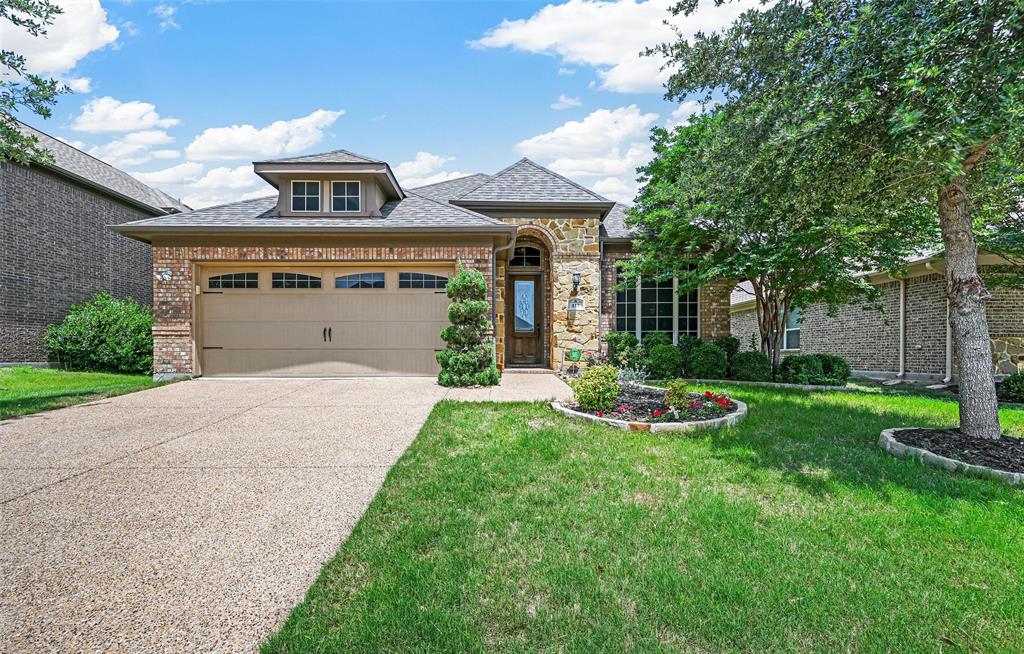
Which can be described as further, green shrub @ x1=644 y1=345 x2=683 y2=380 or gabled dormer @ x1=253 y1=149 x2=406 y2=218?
green shrub @ x1=644 y1=345 x2=683 y2=380

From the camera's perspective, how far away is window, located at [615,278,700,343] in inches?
489

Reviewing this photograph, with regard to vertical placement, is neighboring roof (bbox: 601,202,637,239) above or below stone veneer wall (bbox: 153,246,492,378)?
above

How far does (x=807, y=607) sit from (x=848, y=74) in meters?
3.95

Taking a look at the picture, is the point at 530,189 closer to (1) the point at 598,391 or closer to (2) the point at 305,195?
(2) the point at 305,195

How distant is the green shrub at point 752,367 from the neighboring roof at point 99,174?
1741cm

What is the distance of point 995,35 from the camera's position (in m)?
3.53

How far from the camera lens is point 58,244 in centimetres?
1313

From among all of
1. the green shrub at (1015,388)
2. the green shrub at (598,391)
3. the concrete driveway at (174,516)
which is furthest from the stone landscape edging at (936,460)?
the green shrub at (1015,388)

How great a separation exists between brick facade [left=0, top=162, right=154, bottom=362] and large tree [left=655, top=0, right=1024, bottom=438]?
15490 mm

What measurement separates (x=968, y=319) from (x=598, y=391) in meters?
3.59

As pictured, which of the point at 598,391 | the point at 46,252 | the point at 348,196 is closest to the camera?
the point at 598,391

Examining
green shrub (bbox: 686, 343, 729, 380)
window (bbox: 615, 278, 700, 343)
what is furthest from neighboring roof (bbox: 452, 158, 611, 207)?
green shrub (bbox: 686, 343, 729, 380)

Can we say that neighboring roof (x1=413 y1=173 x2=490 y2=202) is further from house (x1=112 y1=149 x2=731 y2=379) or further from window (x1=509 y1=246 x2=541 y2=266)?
house (x1=112 y1=149 x2=731 y2=379)

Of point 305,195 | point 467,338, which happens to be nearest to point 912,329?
point 467,338
